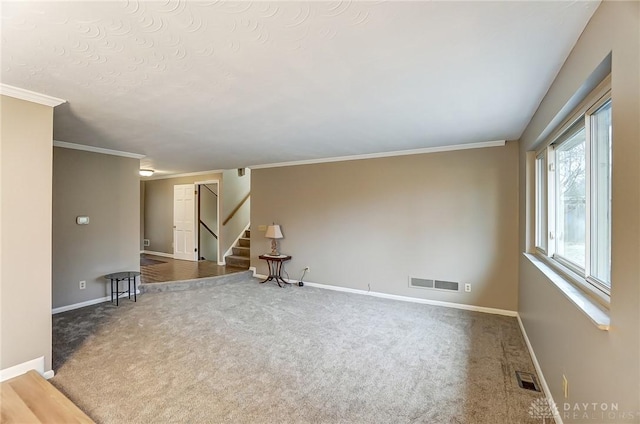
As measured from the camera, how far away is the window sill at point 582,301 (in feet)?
4.48

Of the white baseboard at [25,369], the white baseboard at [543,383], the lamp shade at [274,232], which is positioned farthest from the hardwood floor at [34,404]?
the lamp shade at [274,232]

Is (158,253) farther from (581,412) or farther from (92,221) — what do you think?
(581,412)

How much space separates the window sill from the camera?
137 cm

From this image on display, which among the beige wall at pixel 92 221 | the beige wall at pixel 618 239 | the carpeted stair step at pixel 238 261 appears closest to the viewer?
the beige wall at pixel 618 239

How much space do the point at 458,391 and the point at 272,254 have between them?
4190 mm

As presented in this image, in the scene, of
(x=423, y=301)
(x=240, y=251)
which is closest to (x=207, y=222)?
(x=240, y=251)

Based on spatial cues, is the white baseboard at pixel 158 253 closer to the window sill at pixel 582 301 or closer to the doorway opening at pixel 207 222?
the doorway opening at pixel 207 222

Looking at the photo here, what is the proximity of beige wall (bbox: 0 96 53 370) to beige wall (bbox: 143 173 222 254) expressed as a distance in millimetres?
5392

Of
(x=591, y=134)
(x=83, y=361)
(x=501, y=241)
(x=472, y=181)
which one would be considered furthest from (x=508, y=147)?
(x=83, y=361)

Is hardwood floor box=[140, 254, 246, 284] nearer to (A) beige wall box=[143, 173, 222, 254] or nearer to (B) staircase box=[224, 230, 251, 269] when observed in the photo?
(B) staircase box=[224, 230, 251, 269]

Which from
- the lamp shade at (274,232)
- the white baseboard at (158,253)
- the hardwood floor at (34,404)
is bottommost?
the hardwood floor at (34,404)

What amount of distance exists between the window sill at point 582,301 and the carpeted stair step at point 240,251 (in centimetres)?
600

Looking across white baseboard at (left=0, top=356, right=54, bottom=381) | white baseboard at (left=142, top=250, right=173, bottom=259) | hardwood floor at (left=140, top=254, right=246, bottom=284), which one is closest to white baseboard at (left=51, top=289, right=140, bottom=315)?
hardwood floor at (left=140, top=254, right=246, bottom=284)

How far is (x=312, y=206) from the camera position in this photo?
222 inches
